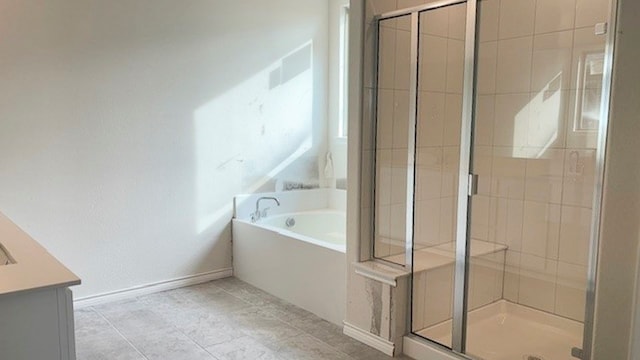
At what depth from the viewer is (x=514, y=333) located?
3.21 meters

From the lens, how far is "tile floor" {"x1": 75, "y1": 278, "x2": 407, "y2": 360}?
3.02 meters

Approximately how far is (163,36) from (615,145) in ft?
10.4

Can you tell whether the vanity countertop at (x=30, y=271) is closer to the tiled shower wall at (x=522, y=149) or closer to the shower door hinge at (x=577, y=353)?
the tiled shower wall at (x=522, y=149)

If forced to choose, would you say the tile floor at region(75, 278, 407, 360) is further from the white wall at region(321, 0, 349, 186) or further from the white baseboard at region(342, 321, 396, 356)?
the white wall at region(321, 0, 349, 186)

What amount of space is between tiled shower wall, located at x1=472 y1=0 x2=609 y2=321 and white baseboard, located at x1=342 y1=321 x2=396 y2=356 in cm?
84

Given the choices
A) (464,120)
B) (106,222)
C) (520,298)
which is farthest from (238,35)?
(520,298)

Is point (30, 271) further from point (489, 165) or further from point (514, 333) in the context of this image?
point (514, 333)

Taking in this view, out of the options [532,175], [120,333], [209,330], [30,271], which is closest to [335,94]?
[532,175]

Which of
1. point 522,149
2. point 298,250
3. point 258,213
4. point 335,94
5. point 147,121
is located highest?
point 335,94

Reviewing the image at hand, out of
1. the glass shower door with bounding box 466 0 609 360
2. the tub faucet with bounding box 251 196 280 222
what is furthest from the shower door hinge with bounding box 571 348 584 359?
the tub faucet with bounding box 251 196 280 222

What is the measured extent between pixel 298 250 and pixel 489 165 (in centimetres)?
144

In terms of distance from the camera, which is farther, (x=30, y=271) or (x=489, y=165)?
(x=489, y=165)

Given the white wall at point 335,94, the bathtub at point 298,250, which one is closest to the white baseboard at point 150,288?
the bathtub at point 298,250

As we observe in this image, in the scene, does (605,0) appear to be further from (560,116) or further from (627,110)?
(627,110)
